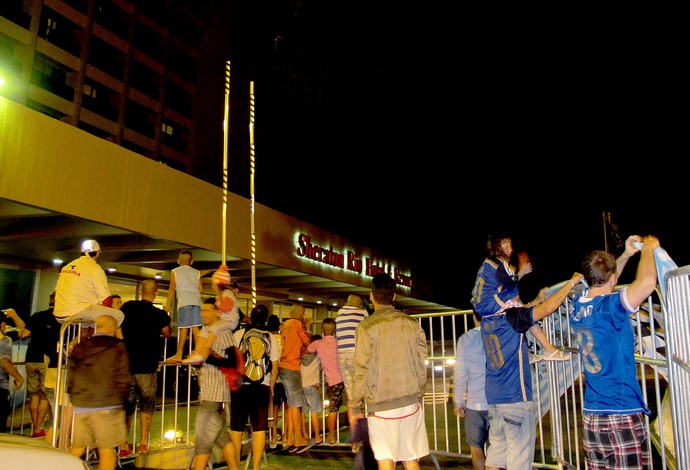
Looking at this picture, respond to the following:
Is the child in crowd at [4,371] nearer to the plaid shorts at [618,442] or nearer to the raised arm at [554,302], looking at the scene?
the raised arm at [554,302]

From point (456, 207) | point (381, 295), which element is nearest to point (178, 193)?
point (381, 295)

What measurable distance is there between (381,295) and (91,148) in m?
7.45

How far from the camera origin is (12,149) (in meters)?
8.59

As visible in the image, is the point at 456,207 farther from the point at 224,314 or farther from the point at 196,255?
the point at 224,314

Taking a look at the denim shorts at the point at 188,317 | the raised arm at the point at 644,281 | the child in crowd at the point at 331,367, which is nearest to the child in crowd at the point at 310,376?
the child in crowd at the point at 331,367

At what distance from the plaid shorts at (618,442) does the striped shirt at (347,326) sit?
10.6 ft

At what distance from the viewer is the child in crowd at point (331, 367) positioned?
28.0 feet

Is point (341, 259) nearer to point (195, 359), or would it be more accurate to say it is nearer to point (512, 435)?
point (195, 359)

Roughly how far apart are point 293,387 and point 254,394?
203cm

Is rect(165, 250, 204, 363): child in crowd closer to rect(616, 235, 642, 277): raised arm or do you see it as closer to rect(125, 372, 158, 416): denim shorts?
rect(125, 372, 158, 416): denim shorts

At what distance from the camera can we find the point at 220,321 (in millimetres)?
6363

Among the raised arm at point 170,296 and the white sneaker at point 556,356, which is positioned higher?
the raised arm at point 170,296

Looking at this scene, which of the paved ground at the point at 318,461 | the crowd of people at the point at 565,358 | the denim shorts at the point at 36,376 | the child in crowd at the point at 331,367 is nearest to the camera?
the crowd of people at the point at 565,358

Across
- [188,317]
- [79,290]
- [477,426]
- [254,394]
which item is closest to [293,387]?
[188,317]
